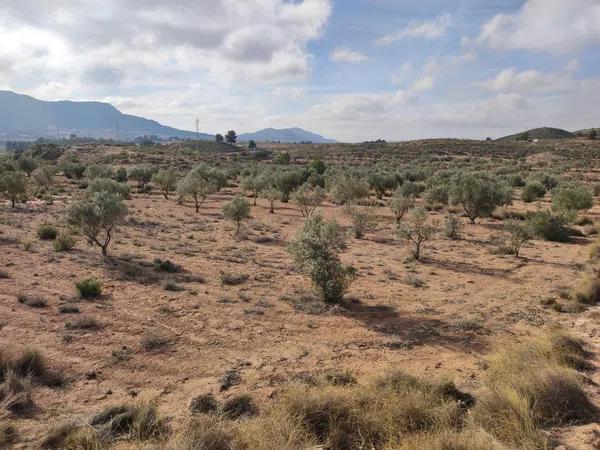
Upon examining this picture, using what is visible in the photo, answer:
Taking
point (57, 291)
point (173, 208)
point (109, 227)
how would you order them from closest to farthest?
point (57, 291) → point (109, 227) → point (173, 208)

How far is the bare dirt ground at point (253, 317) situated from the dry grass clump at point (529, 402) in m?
0.43

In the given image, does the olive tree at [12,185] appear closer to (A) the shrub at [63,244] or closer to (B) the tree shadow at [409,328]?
(A) the shrub at [63,244]

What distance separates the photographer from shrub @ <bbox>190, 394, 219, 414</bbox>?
788cm

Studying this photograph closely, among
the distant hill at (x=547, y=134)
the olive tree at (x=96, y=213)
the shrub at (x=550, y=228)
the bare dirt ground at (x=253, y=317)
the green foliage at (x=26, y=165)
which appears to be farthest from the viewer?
the distant hill at (x=547, y=134)

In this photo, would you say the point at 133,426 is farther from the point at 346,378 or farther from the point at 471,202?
the point at 471,202

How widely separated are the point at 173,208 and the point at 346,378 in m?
31.6

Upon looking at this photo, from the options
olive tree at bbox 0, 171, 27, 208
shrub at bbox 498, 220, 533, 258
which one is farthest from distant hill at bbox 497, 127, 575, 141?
olive tree at bbox 0, 171, 27, 208

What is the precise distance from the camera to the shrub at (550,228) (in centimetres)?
2548

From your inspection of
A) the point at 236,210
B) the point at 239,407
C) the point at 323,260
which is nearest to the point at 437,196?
the point at 236,210

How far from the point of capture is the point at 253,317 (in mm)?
13141

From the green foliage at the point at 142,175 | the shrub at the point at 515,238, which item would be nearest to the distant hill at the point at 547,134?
the green foliage at the point at 142,175

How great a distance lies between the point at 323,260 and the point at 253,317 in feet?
10.3

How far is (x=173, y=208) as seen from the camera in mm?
37719

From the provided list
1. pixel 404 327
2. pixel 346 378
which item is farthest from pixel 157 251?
pixel 346 378
